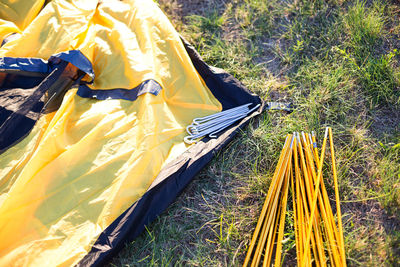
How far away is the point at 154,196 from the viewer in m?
1.84

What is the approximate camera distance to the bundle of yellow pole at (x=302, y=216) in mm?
1645

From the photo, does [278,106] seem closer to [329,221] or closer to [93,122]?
[329,221]

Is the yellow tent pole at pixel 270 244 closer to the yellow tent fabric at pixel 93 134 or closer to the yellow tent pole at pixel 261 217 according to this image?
the yellow tent pole at pixel 261 217

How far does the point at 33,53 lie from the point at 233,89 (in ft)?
4.85

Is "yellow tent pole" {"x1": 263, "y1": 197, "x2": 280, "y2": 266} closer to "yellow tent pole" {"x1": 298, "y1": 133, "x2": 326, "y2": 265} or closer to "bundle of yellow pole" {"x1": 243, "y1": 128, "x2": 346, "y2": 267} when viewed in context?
"bundle of yellow pole" {"x1": 243, "y1": 128, "x2": 346, "y2": 267}

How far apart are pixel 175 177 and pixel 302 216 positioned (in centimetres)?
82

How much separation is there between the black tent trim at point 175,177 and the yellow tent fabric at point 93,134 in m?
0.05

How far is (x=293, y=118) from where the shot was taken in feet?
7.36

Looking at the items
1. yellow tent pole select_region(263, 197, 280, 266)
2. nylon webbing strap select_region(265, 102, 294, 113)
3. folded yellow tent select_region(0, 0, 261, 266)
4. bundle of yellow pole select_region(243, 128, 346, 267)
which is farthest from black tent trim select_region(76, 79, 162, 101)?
yellow tent pole select_region(263, 197, 280, 266)

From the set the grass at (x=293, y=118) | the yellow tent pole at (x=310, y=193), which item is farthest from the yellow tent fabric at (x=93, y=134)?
the yellow tent pole at (x=310, y=193)

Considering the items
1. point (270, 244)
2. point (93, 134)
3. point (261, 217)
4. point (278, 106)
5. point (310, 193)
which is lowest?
point (270, 244)

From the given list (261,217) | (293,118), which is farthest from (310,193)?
(293,118)

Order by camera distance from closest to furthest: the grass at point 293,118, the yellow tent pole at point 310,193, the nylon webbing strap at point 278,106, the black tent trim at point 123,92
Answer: the yellow tent pole at point 310,193 → the grass at point 293,118 → the black tent trim at point 123,92 → the nylon webbing strap at point 278,106

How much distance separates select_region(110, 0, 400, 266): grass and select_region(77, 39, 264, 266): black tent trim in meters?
0.11
